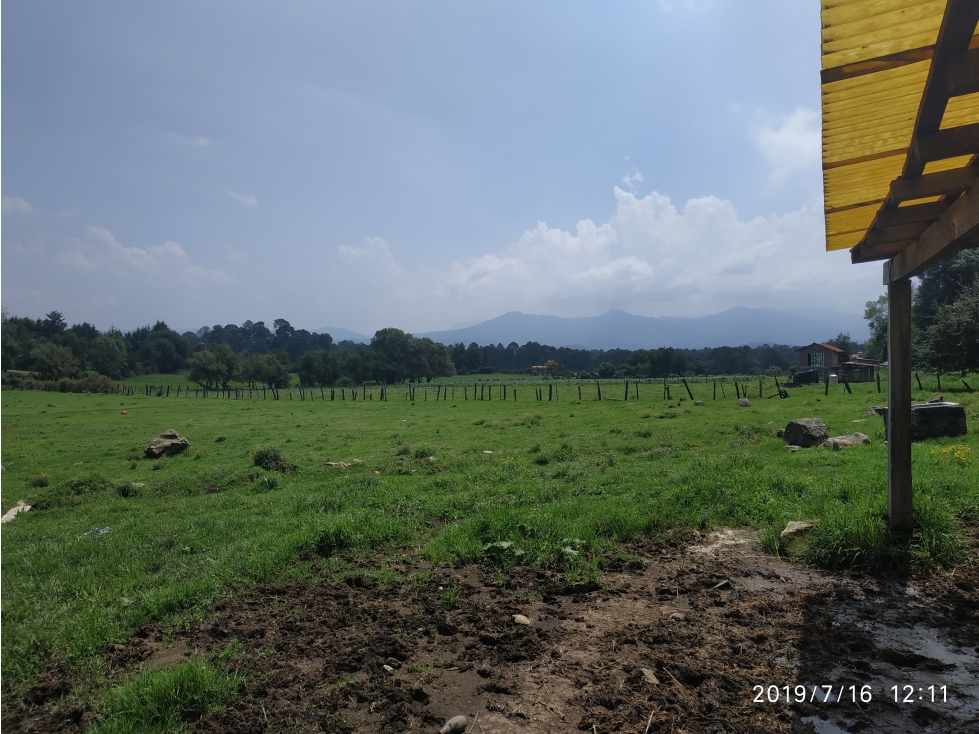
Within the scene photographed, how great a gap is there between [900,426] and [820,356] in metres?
84.9

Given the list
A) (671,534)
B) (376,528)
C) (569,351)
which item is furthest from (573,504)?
(569,351)

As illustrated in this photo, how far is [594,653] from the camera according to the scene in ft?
13.9

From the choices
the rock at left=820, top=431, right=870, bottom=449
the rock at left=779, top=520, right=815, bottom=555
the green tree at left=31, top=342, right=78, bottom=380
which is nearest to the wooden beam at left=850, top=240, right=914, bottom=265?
the rock at left=779, top=520, right=815, bottom=555

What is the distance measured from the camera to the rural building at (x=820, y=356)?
71.8m

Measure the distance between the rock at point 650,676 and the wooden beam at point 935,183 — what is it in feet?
12.6

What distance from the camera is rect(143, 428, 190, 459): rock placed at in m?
17.4

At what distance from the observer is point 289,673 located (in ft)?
13.6

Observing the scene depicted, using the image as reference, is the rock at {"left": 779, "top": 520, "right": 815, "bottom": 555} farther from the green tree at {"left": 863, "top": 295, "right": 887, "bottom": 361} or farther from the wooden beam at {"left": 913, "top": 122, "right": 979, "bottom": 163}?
the green tree at {"left": 863, "top": 295, "right": 887, "bottom": 361}

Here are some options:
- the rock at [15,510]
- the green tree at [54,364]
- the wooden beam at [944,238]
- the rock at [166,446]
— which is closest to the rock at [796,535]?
the wooden beam at [944,238]

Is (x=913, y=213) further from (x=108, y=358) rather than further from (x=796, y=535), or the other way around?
(x=108, y=358)

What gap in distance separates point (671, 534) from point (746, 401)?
85.6 ft

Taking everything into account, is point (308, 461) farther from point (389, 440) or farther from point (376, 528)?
point (376, 528)

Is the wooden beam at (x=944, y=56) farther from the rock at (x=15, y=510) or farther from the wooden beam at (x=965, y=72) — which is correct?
the rock at (x=15, y=510)

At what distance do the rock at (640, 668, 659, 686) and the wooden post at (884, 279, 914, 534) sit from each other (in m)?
3.95
